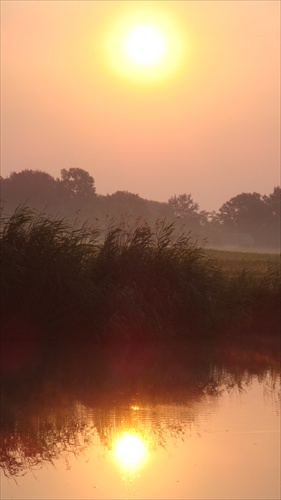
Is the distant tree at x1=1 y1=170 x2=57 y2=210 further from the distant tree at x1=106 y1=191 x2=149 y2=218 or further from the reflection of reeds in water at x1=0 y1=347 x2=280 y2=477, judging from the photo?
the reflection of reeds in water at x1=0 y1=347 x2=280 y2=477

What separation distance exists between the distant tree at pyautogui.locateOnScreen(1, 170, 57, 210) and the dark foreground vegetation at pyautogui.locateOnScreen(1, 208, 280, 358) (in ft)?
206

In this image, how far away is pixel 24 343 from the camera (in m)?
14.3

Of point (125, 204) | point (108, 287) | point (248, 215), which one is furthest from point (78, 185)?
point (108, 287)

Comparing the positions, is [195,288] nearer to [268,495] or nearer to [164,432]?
[164,432]

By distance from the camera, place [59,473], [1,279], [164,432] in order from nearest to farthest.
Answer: [59,473] < [164,432] < [1,279]

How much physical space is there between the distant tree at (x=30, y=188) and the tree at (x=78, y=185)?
1.47m

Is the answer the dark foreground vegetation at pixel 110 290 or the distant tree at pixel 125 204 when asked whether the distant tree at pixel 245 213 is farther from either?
the dark foreground vegetation at pixel 110 290

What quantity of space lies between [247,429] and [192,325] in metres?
7.18

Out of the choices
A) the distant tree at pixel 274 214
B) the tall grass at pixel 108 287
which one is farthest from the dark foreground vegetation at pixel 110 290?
the distant tree at pixel 274 214

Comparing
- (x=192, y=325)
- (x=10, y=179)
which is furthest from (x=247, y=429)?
(x=10, y=179)

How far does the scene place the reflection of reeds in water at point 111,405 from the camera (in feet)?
27.3

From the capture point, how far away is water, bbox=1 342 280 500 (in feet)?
23.0

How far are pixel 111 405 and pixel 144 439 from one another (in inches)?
65.0

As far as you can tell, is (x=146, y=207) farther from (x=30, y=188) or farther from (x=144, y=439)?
(x=144, y=439)
